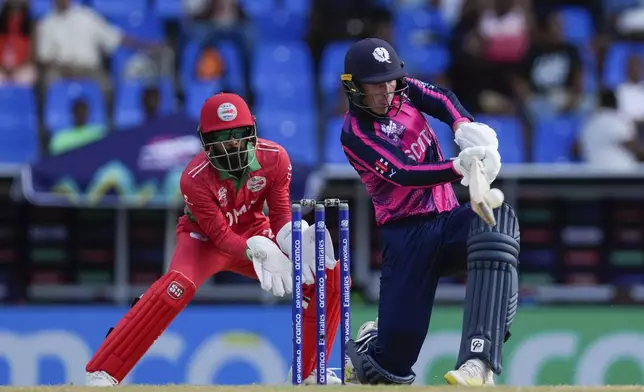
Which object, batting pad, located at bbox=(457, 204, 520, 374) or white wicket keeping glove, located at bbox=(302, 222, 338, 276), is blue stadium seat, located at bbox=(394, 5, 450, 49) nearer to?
white wicket keeping glove, located at bbox=(302, 222, 338, 276)

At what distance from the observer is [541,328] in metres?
11.6

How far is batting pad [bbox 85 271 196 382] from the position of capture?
7.83 meters

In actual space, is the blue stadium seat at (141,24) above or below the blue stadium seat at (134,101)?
above

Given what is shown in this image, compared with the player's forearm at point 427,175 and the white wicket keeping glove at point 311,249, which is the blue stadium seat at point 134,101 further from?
the player's forearm at point 427,175

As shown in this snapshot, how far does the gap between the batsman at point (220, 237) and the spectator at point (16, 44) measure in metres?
6.04

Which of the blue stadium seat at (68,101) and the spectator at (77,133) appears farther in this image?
the blue stadium seat at (68,101)

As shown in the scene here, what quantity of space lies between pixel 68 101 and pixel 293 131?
2.13 meters

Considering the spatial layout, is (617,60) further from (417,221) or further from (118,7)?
(417,221)

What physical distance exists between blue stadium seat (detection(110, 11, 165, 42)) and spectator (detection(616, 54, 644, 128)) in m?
4.49

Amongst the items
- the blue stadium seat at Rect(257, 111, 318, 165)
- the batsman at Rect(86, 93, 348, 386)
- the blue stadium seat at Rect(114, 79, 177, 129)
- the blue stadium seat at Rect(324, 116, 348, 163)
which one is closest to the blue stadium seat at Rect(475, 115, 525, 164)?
the blue stadium seat at Rect(324, 116, 348, 163)

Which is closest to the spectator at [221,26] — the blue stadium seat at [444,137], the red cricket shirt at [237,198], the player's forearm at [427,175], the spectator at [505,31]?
the blue stadium seat at [444,137]

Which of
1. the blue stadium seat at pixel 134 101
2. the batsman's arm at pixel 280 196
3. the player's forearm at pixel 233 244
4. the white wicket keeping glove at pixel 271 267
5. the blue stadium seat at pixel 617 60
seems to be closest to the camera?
the white wicket keeping glove at pixel 271 267

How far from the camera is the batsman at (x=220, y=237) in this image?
775 centimetres

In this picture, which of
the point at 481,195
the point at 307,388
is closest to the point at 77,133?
the point at 307,388
